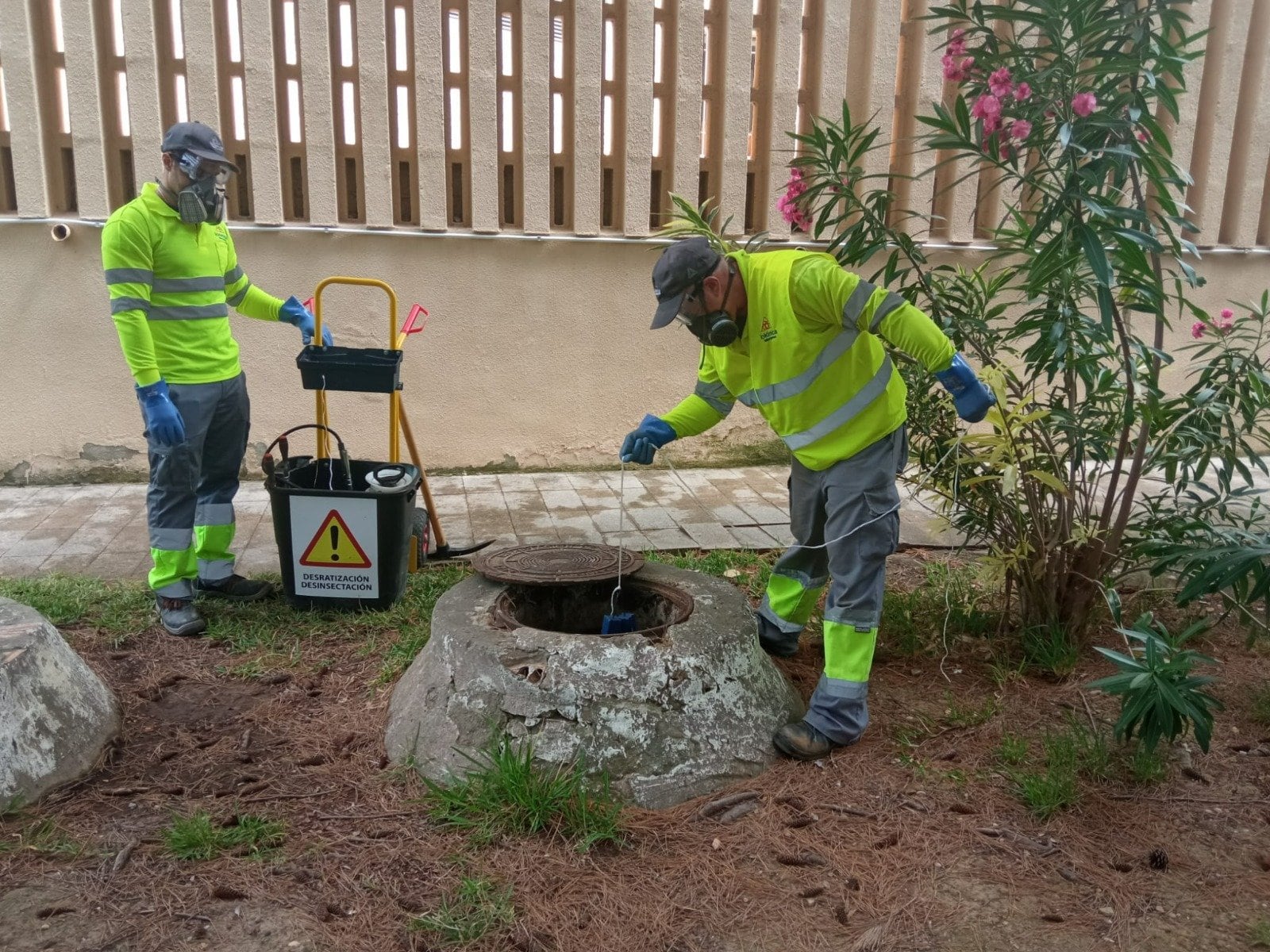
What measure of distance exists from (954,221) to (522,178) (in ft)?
10.8

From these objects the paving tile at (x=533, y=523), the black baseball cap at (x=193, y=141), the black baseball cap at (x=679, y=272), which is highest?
the black baseball cap at (x=193, y=141)

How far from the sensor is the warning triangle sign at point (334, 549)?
4.21m

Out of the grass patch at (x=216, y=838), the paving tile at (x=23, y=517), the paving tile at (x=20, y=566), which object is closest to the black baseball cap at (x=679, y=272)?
the grass patch at (x=216, y=838)

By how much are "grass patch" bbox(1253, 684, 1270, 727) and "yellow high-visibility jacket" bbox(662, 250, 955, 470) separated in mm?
1642

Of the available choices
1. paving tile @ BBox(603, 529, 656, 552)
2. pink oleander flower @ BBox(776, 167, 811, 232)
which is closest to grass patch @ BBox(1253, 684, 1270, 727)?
pink oleander flower @ BBox(776, 167, 811, 232)

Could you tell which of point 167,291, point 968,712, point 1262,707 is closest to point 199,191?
point 167,291

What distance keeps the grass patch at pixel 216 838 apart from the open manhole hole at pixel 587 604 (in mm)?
1059

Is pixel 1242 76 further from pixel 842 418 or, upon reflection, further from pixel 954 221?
pixel 842 418

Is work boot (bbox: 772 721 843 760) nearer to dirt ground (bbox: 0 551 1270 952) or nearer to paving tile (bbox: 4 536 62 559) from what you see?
dirt ground (bbox: 0 551 1270 952)

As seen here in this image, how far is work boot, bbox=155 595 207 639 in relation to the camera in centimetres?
421

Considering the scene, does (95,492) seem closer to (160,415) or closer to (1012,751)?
(160,415)

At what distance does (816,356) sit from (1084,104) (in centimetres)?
112

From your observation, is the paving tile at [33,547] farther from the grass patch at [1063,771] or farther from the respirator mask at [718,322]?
the grass patch at [1063,771]

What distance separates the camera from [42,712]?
9.84 feet
